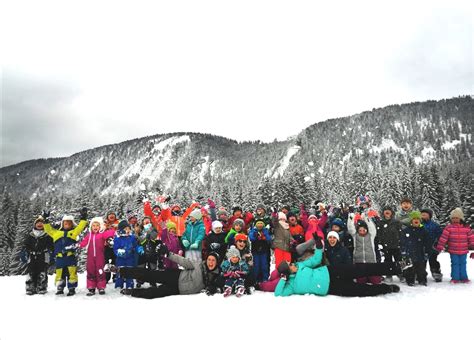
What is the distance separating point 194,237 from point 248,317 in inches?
132

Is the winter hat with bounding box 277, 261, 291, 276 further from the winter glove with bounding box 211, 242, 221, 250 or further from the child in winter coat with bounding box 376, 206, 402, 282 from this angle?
the child in winter coat with bounding box 376, 206, 402, 282

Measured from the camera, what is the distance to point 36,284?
24.3ft

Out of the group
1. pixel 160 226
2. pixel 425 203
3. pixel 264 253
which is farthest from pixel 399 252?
pixel 425 203

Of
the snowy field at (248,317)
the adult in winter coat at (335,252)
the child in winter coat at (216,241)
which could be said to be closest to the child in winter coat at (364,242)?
the adult in winter coat at (335,252)

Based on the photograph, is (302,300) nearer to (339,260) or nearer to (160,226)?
(339,260)

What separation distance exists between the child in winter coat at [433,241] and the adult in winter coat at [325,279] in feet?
7.13

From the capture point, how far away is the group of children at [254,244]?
7.25 m

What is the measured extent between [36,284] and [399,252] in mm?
8589

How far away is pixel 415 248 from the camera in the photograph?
7688mm

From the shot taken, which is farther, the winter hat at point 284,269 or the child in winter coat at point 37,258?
the child in winter coat at point 37,258

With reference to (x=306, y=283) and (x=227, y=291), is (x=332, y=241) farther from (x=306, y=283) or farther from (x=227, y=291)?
(x=227, y=291)

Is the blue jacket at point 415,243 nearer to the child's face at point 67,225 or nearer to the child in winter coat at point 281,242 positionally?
the child in winter coat at point 281,242

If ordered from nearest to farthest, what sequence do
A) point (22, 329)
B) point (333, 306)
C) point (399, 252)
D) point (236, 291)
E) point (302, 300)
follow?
point (22, 329) → point (333, 306) → point (302, 300) → point (236, 291) → point (399, 252)

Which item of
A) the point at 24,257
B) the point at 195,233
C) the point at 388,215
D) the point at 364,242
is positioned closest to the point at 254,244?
the point at 195,233
